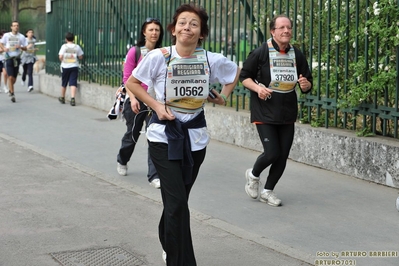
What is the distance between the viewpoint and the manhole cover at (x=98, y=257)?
5.65 metres

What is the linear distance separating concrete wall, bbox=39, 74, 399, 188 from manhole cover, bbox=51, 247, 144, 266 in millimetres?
3511

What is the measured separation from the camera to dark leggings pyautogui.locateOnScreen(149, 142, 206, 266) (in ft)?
16.5

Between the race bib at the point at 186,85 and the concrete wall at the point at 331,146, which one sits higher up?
the race bib at the point at 186,85

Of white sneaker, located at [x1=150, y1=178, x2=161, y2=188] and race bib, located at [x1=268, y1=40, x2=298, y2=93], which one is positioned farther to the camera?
white sneaker, located at [x1=150, y1=178, x2=161, y2=188]

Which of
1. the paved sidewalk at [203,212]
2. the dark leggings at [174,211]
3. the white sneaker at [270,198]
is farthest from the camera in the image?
the white sneaker at [270,198]

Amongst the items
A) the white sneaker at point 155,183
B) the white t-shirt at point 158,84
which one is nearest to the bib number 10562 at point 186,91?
the white t-shirt at point 158,84

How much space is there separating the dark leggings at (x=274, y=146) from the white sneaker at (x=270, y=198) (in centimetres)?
6

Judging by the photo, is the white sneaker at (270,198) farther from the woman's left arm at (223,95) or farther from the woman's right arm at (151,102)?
the woman's right arm at (151,102)

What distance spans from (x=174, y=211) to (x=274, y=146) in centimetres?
256

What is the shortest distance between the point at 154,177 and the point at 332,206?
2.00 metres

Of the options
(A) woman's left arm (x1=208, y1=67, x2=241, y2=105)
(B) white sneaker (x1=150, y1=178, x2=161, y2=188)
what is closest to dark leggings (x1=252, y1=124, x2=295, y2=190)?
(B) white sneaker (x1=150, y1=178, x2=161, y2=188)

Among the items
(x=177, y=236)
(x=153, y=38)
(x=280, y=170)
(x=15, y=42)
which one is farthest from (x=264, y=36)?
(x=15, y=42)

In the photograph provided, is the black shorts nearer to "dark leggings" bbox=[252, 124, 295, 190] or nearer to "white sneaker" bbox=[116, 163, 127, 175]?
"white sneaker" bbox=[116, 163, 127, 175]

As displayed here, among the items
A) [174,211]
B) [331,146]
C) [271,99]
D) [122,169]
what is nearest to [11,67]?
[122,169]
